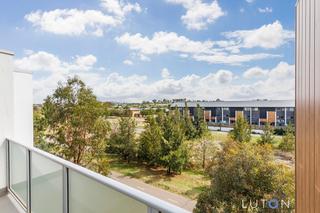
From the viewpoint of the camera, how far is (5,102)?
314cm

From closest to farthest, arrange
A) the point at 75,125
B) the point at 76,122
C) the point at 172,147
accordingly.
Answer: the point at 76,122, the point at 75,125, the point at 172,147

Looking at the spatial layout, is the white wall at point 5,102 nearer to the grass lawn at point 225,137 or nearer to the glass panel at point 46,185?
the glass panel at point 46,185

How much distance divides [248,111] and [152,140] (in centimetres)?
689

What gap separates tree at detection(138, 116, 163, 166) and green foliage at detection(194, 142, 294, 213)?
582 cm

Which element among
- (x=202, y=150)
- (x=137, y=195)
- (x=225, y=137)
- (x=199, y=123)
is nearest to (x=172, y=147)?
(x=202, y=150)

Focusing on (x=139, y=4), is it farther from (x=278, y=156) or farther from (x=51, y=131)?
(x=278, y=156)

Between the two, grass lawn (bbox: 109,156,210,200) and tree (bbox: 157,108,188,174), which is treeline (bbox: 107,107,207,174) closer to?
tree (bbox: 157,108,188,174)

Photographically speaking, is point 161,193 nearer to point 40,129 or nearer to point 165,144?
point 165,144

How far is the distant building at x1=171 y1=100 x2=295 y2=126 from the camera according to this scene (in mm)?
16097

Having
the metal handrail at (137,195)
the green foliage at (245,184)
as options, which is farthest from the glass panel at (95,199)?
the green foliage at (245,184)

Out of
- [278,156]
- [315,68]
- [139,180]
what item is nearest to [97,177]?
[315,68]

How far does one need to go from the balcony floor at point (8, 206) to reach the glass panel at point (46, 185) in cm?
36

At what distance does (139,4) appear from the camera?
65.9 ft

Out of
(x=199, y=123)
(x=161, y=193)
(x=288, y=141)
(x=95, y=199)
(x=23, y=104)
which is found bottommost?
(x=161, y=193)
